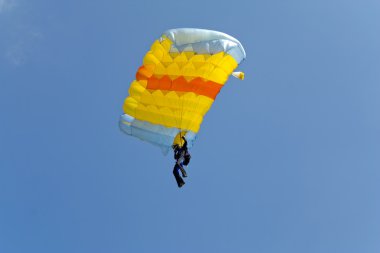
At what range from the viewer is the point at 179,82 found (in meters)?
16.5

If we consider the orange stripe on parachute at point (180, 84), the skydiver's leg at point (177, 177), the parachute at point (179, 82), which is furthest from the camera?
the orange stripe on parachute at point (180, 84)

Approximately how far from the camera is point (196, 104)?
16.5m

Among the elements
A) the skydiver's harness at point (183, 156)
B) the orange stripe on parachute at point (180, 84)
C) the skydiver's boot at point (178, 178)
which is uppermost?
the orange stripe on parachute at point (180, 84)

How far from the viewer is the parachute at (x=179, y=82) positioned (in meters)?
16.1

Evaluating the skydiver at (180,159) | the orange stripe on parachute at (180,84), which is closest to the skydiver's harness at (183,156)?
the skydiver at (180,159)

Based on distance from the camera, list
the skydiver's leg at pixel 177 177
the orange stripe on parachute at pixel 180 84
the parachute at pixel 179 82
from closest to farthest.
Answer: the skydiver's leg at pixel 177 177
the parachute at pixel 179 82
the orange stripe on parachute at pixel 180 84

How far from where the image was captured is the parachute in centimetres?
1606

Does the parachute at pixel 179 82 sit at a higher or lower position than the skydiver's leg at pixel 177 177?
higher

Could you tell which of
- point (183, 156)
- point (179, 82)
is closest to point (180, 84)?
point (179, 82)

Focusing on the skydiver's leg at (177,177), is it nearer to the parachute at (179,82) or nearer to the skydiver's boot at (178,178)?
the skydiver's boot at (178,178)

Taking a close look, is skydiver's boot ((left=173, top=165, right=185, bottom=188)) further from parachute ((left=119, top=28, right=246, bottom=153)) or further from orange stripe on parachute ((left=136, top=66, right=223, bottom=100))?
orange stripe on parachute ((left=136, top=66, right=223, bottom=100))

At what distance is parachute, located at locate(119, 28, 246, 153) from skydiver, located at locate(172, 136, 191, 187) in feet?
1.52

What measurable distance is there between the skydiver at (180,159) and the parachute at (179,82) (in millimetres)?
463

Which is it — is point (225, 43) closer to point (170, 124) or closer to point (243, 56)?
point (243, 56)
